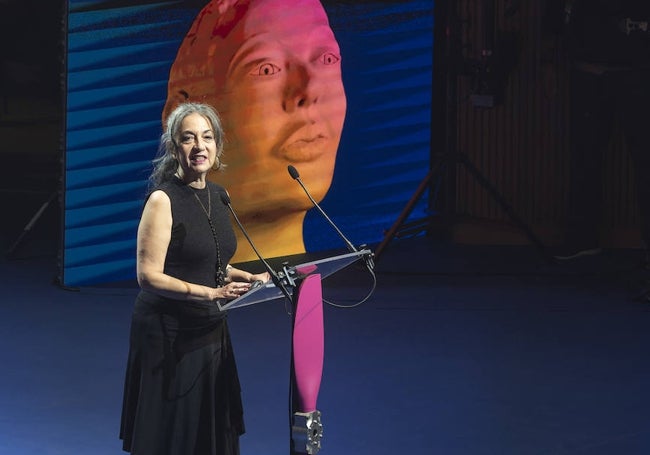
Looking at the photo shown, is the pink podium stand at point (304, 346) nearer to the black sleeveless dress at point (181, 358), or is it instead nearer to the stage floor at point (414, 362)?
the black sleeveless dress at point (181, 358)

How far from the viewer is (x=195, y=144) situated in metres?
3.29

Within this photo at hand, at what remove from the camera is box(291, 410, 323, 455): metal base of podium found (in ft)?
9.66

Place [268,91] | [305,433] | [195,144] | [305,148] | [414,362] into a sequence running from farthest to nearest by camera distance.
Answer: [305,148] → [268,91] → [414,362] → [195,144] → [305,433]

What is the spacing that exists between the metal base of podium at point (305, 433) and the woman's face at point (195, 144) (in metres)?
0.75

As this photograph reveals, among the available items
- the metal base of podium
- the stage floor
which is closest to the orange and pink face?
the stage floor

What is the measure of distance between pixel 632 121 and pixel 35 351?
3572 mm

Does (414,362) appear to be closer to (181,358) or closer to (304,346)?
(181,358)

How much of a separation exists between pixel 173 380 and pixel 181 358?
0.21ft

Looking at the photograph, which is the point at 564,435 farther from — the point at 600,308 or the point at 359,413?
the point at 600,308

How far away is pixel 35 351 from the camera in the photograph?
562cm

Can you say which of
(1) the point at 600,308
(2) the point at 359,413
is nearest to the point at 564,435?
(2) the point at 359,413

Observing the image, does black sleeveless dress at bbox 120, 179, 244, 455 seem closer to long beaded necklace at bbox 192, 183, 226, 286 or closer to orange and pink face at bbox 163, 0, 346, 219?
long beaded necklace at bbox 192, 183, 226, 286

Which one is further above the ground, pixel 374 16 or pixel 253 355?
pixel 374 16

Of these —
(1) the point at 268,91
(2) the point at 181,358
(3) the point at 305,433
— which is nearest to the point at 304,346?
(3) the point at 305,433
